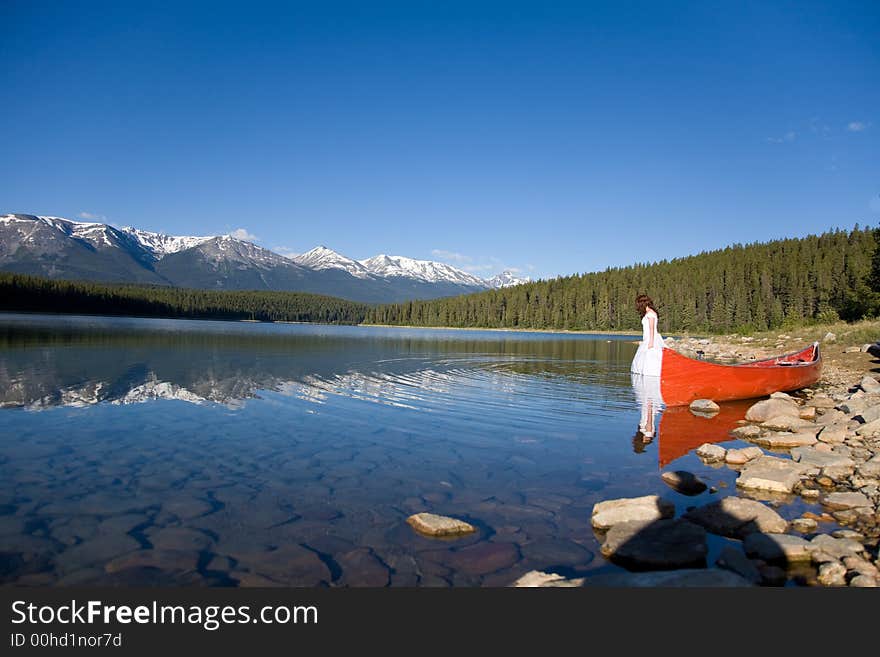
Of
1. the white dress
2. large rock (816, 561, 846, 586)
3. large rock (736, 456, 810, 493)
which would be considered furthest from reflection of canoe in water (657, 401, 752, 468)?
large rock (816, 561, 846, 586)

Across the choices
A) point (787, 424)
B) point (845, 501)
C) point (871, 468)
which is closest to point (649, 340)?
point (787, 424)

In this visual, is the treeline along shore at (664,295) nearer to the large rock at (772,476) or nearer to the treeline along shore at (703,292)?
the treeline along shore at (703,292)

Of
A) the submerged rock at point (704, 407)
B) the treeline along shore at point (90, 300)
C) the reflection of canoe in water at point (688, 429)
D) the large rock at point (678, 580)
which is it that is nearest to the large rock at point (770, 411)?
the reflection of canoe in water at point (688, 429)

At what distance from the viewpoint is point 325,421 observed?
47.9 ft

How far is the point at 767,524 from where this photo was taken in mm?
7258

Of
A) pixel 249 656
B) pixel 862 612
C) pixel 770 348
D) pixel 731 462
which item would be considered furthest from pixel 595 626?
pixel 770 348

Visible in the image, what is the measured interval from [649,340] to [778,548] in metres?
14.1

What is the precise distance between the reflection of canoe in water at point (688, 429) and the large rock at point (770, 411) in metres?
0.53

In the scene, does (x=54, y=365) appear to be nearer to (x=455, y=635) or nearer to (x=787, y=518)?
(x=455, y=635)

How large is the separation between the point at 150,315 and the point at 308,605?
188 metres

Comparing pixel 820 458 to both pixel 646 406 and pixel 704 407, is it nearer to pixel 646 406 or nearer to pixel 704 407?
pixel 704 407

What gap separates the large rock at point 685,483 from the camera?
9.23 meters

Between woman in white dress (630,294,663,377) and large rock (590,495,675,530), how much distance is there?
1173cm

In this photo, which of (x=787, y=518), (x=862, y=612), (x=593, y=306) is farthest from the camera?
(x=593, y=306)
